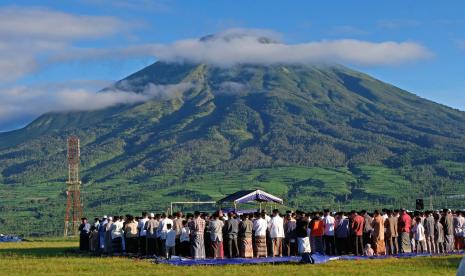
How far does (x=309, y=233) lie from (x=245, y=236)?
7.26ft

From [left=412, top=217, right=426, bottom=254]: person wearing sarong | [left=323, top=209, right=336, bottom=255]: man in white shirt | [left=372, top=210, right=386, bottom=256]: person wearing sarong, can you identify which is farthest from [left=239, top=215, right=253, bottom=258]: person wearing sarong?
[left=412, top=217, right=426, bottom=254]: person wearing sarong

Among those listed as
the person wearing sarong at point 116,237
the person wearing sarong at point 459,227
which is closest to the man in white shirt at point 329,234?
the person wearing sarong at point 459,227

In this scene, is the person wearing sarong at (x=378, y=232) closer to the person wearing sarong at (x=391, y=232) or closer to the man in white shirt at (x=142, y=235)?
the person wearing sarong at (x=391, y=232)

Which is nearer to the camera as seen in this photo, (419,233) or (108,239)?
(419,233)

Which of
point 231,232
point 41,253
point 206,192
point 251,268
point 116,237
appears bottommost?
point 251,268

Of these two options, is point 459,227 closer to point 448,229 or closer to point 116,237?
point 448,229

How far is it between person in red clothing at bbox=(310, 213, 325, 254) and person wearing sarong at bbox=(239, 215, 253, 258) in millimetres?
2102

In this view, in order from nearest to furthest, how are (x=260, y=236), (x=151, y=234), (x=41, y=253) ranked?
(x=260, y=236) → (x=151, y=234) → (x=41, y=253)

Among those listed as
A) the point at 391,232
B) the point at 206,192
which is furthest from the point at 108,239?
the point at 206,192

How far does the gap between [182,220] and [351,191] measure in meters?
141

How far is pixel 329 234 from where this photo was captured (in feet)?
96.9

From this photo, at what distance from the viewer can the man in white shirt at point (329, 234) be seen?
29484mm

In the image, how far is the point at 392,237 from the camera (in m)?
30.0

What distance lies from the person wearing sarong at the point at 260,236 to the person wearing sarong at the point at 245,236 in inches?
8.8
